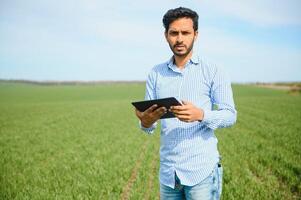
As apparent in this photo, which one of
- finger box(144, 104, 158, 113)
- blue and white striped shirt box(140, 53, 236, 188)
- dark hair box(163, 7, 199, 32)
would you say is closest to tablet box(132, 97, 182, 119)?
finger box(144, 104, 158, 113)

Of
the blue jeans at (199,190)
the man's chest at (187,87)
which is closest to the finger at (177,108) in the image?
the man's chest at (187,87)

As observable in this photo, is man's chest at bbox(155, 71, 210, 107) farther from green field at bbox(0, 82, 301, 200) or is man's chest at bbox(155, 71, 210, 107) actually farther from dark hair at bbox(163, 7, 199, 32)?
green field at bbox(0, 82, 301, 200)

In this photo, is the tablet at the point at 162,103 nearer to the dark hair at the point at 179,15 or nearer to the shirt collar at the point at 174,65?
the shirt collar at the point at 174,65

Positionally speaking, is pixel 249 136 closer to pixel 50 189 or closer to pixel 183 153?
pixel 50 189

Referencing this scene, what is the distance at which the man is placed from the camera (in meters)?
2.82

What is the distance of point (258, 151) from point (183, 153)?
30.4 feet

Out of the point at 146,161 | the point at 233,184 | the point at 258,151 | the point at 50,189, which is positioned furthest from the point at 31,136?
the point at 233,184

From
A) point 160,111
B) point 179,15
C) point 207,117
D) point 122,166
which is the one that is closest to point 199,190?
point 207,117

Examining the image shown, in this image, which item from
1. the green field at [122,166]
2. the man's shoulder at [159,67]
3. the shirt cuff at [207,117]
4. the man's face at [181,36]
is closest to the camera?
the shirt cuff at [207,117]

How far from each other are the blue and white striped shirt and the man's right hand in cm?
16

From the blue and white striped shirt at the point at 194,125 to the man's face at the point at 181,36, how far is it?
13cm

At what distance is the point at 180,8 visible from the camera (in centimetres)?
288

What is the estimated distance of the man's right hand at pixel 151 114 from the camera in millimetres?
2744

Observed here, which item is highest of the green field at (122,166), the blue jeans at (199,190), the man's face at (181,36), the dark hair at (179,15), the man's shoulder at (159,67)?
the dark hair at (179,15)
